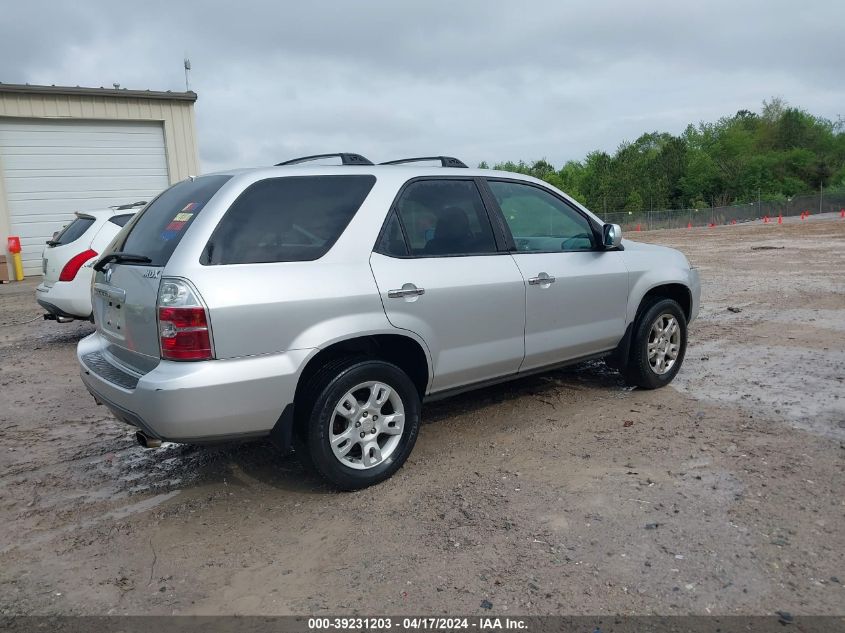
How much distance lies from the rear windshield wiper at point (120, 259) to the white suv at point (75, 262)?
4.15 metres

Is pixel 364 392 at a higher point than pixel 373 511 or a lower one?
higher

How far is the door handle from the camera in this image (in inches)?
152

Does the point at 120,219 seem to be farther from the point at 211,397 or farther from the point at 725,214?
the point at 725,214

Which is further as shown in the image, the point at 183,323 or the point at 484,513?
the point at 484,513

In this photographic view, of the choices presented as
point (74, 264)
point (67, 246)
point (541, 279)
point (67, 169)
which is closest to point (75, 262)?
point (74, 264)

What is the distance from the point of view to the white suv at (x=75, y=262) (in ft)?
26.0

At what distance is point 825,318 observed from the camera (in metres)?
8.42

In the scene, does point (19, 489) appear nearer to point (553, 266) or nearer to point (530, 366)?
point (530, 366)

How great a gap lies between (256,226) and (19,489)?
7.48ft

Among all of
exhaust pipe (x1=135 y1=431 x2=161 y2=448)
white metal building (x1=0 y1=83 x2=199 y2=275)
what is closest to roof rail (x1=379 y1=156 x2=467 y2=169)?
exhaust pipe (x1=135 y1=431 x2=161 y2=448)

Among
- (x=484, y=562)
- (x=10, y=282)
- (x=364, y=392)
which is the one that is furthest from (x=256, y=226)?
(x=10, y=282)

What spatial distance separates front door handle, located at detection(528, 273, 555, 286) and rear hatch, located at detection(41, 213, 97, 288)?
19.2 feet

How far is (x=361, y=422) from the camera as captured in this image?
384cm

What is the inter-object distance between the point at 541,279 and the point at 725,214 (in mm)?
54253
